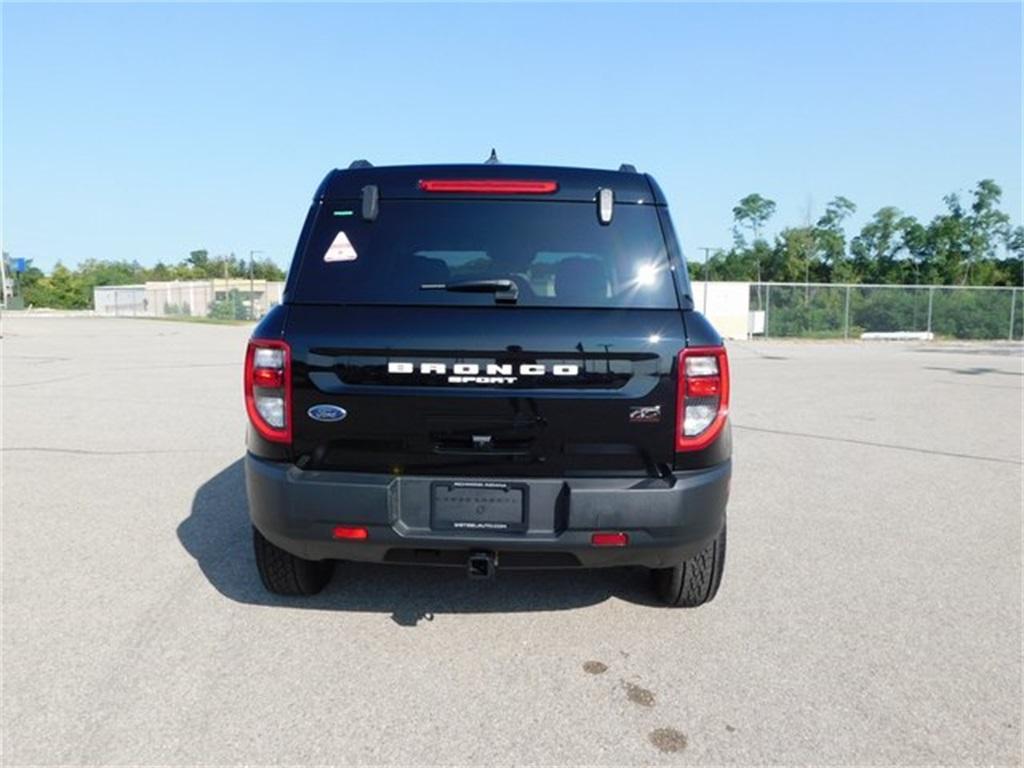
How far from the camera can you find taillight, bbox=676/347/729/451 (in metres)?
2.69

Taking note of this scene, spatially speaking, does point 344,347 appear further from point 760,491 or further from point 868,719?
point 760,491

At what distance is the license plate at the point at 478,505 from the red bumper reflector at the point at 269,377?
0.73 meters

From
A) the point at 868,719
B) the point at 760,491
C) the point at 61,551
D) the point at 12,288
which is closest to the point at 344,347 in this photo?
the point at 868,719

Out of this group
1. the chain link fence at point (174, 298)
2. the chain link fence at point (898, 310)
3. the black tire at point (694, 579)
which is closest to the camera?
the black tire at point (694, 579)

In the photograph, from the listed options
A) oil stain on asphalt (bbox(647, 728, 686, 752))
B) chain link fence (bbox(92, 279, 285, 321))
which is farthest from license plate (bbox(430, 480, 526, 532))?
chain link fence (bbox(92, 279, 285, 321))

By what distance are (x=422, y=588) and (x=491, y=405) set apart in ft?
4.49

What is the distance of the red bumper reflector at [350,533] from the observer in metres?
2.74

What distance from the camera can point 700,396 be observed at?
272 cm

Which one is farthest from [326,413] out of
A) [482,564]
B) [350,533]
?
[482,564]

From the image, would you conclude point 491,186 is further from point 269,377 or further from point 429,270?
point 269,377

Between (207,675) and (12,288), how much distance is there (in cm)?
8593

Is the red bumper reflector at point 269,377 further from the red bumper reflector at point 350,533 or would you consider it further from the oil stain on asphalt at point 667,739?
the oil stain on asphalt at point 667,739

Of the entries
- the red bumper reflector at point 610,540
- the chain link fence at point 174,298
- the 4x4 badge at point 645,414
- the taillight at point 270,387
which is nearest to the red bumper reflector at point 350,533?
the taillight at point 270,387

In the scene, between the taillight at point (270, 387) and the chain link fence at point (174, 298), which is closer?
the taillight at point (270, 387)
